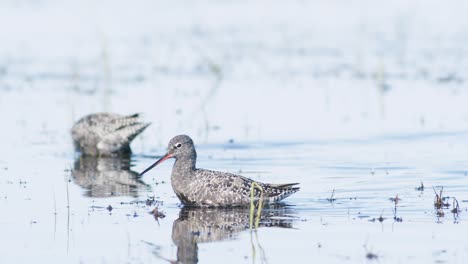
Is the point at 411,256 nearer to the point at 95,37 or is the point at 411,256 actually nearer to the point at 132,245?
the point at 132,245

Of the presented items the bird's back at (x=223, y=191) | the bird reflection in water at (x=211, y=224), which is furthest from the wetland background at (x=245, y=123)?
the bird's back at (x=223, y=191)

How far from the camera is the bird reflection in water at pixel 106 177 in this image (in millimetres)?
13516

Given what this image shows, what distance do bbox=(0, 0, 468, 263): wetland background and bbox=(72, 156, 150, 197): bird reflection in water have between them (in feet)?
0.17

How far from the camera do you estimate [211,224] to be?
11.5 metres

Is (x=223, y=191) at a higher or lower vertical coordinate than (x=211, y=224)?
higher

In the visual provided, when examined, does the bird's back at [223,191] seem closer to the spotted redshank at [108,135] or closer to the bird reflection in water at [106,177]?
the bird reflection in water at [106,177]

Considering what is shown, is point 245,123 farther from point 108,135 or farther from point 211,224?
point 211,224

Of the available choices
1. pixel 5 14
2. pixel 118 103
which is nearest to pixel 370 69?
pixel 118 103

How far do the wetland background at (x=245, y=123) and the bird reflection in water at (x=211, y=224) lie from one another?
3 centimetres

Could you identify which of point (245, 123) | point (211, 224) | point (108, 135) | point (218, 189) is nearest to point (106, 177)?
point (108, 135)

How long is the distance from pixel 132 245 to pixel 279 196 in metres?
2.57

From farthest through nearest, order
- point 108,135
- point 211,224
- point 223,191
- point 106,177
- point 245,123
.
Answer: point 245,123
point 108,135
point 106,177
point 223,191
point 211,224

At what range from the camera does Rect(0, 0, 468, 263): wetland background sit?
1055cm

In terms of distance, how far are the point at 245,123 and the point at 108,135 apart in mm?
2612
